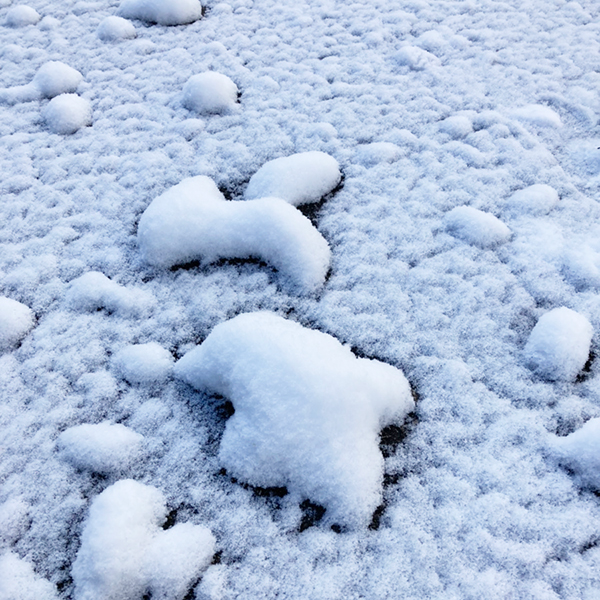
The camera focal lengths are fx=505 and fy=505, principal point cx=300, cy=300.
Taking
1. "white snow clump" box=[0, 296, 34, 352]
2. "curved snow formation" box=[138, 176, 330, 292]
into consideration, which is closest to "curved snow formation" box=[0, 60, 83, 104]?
"curved snow formation" box=[138, 176, 330, 292]

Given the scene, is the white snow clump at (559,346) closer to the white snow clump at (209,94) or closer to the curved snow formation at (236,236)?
the curved snow formation at (236,236)

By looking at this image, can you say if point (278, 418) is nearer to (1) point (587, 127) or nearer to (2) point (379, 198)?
(2) point (379, 198)

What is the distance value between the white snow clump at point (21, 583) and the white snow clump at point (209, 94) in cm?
121

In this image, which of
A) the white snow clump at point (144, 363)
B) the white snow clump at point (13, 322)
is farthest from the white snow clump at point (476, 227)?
the white snow clump at point (13, 322)

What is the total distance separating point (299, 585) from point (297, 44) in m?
1.65

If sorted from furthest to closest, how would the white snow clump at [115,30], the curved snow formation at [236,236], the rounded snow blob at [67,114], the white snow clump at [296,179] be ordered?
the white snow clump at [115,30]
the rounded snow blob at [67,114]
the white snow clump at [296,179]
the curved snow formation at [236,236]

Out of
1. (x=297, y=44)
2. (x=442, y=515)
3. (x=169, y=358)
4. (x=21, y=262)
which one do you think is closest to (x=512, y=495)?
(x=442, y=515)

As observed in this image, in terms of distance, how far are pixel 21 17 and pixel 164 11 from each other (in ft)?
1.81

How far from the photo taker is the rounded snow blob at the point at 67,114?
146 centimetres

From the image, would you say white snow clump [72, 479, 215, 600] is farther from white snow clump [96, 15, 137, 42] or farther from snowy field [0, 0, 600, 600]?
white snow clump [96, 15, 137, 42]

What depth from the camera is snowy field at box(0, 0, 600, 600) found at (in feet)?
2.45

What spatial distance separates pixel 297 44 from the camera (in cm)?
174

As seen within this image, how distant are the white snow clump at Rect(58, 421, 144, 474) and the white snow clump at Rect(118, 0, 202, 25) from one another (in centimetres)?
159

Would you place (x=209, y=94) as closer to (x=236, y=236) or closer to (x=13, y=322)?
(x=236, y=236)
